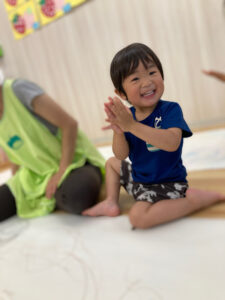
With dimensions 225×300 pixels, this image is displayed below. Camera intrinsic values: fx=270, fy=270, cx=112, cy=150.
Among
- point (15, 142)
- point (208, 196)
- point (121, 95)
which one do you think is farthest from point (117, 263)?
point (15, 142)

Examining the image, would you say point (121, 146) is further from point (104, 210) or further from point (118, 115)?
point (104, 210)

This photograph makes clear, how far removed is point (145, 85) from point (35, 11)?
31 cm

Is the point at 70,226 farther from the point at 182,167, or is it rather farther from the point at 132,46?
the point at 132,46

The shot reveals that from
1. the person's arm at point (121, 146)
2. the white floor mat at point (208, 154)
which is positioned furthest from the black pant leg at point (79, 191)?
the person's arm at point (121, 146)

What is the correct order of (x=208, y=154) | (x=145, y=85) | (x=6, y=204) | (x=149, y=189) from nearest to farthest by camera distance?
(x=145, y=85), (x=149, y=189), (x=208, y=154), (x=6, y=204)

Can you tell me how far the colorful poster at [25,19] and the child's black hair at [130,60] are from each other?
24 cm

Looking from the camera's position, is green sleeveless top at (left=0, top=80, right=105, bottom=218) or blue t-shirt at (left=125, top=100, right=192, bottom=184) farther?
green sleeveless top at (left=0, top=80, right=105, bottom=218)

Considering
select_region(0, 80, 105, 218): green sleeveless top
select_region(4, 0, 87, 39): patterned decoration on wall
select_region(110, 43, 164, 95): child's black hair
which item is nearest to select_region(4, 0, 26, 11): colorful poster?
select_region(4, 0, 87, 39): patterned decoration on wall

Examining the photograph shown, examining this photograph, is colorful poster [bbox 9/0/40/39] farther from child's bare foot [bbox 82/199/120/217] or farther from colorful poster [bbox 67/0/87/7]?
child's bare foot [bbox 82/199/120/217]

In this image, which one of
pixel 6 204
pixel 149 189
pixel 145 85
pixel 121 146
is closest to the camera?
pixel 145 85

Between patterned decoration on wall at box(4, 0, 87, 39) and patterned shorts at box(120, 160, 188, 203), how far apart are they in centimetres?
33

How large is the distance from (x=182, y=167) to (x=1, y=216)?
818mm

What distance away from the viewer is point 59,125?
3.11 feet

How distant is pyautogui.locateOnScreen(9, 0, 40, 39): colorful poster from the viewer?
0.52 m
